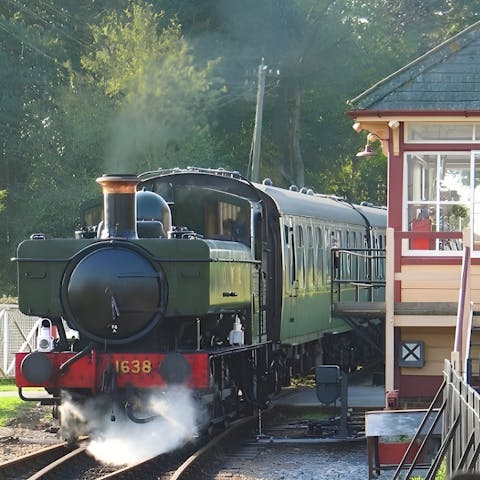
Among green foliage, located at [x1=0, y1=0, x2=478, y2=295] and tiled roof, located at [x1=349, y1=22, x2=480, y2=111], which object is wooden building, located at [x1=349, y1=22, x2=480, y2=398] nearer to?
tiled roof, located at [x1=349, y1=22, x2=480, y2=111]

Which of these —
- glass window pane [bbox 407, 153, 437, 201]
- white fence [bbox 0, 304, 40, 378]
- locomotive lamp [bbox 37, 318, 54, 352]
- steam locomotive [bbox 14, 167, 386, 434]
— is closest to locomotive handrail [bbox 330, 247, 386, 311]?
glass window pane [bbox 407, 153, 437, 201]

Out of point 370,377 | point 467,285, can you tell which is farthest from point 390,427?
point 370,377

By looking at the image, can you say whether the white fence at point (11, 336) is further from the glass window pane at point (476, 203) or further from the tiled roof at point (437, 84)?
the glass window pane at point (476, 203)

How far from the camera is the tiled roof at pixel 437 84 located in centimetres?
1538

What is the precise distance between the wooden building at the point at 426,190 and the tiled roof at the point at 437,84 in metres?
0.01

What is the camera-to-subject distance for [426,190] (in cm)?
1559

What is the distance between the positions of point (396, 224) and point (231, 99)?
22.7 metres

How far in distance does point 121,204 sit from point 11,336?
12.2m

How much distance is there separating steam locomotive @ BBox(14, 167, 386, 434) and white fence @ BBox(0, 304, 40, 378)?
28.9 feet

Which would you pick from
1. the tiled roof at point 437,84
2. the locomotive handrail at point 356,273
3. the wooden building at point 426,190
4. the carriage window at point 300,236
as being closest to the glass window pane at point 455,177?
the wooden building at point 426,190

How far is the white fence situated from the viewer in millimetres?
24203

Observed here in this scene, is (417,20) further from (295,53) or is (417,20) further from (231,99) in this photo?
(231,99)

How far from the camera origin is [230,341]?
1450 centimetres

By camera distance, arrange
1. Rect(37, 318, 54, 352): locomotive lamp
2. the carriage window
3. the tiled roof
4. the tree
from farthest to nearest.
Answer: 1. the tree
2. the carriage window
3. the tiled roof
4. Rect(37, 318, 54, 352): locomotive lamp
